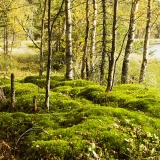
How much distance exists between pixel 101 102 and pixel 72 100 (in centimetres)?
90

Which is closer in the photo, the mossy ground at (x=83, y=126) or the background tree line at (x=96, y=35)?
the mossy ground at (x=83, y=126)

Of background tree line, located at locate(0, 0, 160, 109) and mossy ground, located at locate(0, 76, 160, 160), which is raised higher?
background tree line, located at locate(0, 0, 160, 109)

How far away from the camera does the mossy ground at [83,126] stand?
169 inches

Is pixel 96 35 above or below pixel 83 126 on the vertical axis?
above

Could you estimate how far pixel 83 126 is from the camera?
4980 millimetres

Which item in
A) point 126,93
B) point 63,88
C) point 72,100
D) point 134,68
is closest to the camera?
point 72,100

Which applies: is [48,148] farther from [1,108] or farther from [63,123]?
[1,108]

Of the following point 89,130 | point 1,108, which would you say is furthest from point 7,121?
point 89,130

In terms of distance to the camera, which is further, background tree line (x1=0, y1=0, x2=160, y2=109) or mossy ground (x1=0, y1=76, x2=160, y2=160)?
background tree line (x1=0, y1=0, x2=160, y2=109)

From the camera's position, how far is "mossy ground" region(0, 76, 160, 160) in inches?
169

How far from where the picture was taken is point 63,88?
27.8ft

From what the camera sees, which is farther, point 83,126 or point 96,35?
point 96,35

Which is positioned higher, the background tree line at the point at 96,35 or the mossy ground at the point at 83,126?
A: the background tree line at the point at 96,35

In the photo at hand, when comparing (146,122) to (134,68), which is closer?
(146,122)
